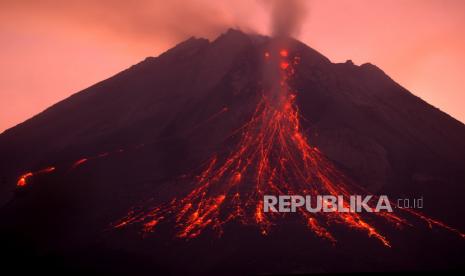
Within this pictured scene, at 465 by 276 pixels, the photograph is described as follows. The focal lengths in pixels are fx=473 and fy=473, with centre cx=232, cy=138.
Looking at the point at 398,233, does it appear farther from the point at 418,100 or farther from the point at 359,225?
the point at 418,100

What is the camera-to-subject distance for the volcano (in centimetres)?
2727

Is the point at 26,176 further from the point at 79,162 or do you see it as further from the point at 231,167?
the point at 231,167

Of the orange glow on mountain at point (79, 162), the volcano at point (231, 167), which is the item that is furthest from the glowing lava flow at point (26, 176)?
the orange glow on mountain at point (79, 162)

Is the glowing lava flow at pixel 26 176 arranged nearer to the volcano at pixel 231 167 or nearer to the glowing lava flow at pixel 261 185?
the volcano at pixel 231 167

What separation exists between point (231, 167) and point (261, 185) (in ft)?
10.8

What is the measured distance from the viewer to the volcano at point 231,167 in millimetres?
27266

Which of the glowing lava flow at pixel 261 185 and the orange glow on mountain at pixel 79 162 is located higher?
the orange glow on mountain at pixel 79 162

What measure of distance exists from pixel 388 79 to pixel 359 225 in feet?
92.6

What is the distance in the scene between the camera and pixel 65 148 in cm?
4244

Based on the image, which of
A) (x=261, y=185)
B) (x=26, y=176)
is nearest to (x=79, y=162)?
(x=26, y=176)

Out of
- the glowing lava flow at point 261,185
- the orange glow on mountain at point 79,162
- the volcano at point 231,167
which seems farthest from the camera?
the orange glow on mountain at point 79,162

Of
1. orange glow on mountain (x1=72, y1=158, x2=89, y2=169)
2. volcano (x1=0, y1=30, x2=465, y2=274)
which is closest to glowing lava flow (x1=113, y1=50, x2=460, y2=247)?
volcano (x1=0, y1=30, x2=465, y2=274)

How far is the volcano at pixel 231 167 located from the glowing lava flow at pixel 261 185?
129 millimetres

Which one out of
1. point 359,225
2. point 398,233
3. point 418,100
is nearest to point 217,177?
point 359,225
